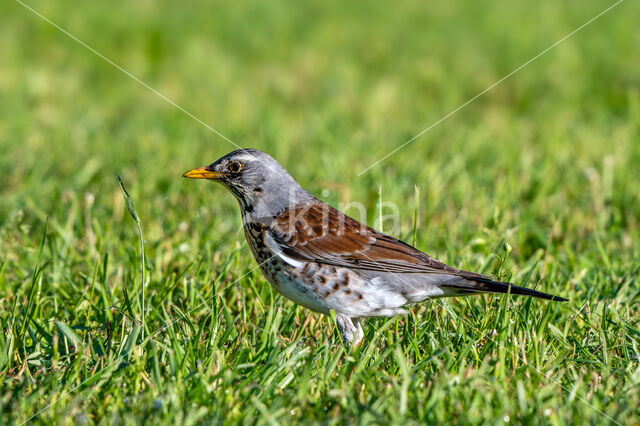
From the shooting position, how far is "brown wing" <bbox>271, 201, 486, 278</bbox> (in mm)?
3984

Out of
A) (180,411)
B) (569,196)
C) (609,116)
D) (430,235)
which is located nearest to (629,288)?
(430,235)

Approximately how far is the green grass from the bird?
0.16 metres

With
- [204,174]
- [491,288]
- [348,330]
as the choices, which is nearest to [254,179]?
[204,174]

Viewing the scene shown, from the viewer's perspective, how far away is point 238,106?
984 cm

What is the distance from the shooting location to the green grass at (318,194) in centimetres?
310

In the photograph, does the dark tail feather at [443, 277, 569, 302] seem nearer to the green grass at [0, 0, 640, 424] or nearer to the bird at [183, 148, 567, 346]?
the bird at [183, 148, 567, 346]

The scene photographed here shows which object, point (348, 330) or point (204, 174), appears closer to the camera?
point (348, 330)

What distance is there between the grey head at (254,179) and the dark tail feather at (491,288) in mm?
1177

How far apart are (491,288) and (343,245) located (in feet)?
2.86

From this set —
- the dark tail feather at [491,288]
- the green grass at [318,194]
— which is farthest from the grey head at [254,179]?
the dark tail feather at [491,288]

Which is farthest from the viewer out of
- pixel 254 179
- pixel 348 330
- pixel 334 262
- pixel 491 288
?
pixel 254 179

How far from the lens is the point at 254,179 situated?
174 inches

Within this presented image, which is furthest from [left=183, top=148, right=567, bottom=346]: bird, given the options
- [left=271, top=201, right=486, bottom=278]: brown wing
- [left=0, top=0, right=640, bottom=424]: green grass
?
[left=0, top=0, right=640, bottom=424]: green grass

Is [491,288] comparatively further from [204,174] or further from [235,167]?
[204,174]
